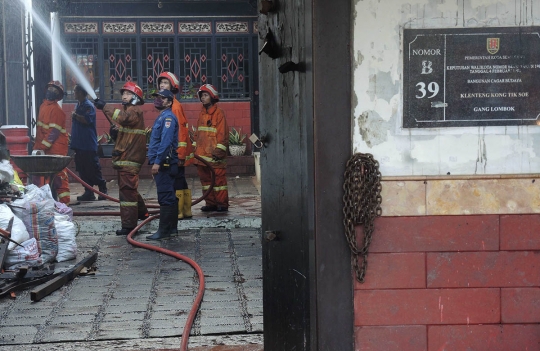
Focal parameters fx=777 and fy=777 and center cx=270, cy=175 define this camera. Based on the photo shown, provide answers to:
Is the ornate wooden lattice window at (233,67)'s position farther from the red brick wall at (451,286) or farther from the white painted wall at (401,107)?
the red brick wall at (451,286)

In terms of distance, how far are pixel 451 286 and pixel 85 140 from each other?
388 inches

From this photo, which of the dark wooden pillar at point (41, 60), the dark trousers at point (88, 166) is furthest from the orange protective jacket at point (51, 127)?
the dark wooden pillar at point (41, 60)

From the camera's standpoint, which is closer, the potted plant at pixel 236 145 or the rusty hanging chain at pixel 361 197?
the rusty hanging chain at pixel 361 197

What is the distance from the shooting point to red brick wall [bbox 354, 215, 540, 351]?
372 centimetres

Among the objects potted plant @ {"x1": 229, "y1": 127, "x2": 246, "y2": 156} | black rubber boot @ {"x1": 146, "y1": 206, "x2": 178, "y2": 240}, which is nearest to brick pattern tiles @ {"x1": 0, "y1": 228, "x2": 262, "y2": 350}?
black rubber boot @ {"x1": 146, "y1": 206, "x2": 178, "y2": 240}

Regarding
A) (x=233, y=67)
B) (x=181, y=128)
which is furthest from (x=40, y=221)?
(x=233, y=67)

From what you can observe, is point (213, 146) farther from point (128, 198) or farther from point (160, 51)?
point (160, 51)

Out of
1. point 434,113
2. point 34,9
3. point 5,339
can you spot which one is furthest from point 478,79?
point 34,9

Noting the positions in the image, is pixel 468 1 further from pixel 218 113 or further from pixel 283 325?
pixel 218 113

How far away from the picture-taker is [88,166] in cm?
1284

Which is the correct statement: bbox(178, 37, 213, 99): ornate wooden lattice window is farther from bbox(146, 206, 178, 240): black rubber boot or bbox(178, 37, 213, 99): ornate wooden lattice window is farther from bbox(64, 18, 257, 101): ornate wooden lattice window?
bbox(146, 206, 178, 240): black rubber boot

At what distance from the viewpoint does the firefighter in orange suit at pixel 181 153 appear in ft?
33.3

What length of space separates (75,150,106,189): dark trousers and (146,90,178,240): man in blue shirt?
11.5 ft

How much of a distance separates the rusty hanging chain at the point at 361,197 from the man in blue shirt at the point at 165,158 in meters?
6.00
